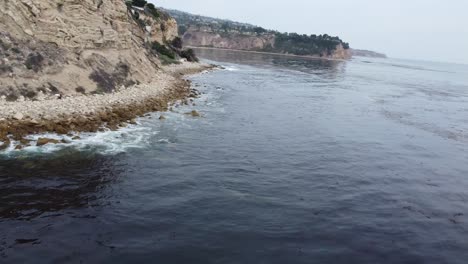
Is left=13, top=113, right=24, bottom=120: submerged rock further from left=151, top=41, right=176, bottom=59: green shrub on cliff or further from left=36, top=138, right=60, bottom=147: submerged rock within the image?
left=151, top=41, right=176, bottom=59: green shrub on cliff

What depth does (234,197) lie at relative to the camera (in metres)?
18.8

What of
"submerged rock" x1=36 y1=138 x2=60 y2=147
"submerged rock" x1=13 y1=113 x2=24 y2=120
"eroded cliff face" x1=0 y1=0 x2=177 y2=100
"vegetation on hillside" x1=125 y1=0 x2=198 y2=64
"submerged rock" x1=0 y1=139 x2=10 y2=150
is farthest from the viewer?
"vegetation on hillside" x1=125 y1=0 x2=198 y2=64

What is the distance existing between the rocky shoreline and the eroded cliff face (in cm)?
160

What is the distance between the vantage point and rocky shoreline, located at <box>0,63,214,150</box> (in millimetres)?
25453

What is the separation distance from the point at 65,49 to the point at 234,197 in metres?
25.0

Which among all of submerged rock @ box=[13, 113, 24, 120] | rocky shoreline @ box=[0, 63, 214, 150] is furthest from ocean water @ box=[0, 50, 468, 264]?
submerged rock @ box=[13, 113, 24, 120]

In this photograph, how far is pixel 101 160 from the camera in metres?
22.5

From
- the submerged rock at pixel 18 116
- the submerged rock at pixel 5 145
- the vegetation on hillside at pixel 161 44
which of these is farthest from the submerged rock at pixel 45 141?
the vegetation on hillside at pixel 161 44

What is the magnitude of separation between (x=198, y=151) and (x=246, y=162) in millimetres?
3458

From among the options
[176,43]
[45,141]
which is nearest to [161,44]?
[176,43]

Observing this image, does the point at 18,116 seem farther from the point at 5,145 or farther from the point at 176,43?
the point at 176,43

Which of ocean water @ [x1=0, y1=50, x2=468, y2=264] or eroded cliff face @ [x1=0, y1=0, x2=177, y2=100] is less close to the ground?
eroded cliff face @ [x1=0, y1=0, x2=177, y2=100]

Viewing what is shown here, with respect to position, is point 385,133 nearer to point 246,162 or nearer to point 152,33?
point 246,162

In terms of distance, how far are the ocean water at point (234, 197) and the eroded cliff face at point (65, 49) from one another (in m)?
8.07
